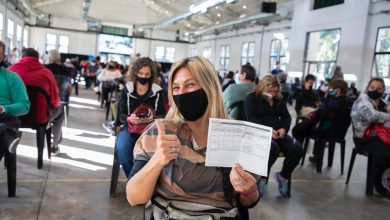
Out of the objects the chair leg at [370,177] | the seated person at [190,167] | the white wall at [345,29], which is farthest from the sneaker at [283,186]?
the white wall at [345,29]

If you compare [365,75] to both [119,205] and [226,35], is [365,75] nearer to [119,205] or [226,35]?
[119,205]

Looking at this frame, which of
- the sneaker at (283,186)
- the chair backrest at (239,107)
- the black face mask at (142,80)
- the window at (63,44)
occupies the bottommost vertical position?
the sneaker at (283,186)

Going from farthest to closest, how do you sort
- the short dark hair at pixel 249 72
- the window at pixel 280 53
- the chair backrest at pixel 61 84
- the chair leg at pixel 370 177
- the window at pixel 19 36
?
the window at pixel 19 36, the window at pixel 280 53, the chair backrest at pixel 61 84, the short dark hair at pixel 249 72, the chair leg at pixel 370 177

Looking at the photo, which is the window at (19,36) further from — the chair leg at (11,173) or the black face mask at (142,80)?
the chair leg at (11,173)

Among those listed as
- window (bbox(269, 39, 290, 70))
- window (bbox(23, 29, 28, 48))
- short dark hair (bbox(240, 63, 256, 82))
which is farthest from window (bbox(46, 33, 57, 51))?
short dark hair (bbox(240, 63, 256, 82))

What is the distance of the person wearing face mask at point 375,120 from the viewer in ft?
11.6

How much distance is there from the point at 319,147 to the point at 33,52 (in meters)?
3.26

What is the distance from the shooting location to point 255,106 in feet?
11.0

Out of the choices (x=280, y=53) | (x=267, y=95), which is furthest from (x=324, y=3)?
(x=267, y=95)

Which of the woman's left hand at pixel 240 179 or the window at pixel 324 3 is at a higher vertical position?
the window at pixel 324 3

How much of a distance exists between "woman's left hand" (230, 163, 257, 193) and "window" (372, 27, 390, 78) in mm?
11328

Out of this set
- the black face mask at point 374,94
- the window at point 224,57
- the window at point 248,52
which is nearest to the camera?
the black face mask at point 374,94

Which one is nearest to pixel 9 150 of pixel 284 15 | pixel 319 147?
pixel 319 147

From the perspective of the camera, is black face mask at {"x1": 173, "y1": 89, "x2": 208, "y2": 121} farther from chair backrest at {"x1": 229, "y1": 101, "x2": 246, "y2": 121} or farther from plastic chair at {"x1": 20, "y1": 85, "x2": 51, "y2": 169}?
plastic chair at {"x1": 20, "y1": 85, "x2": 51, "y2": 169}
